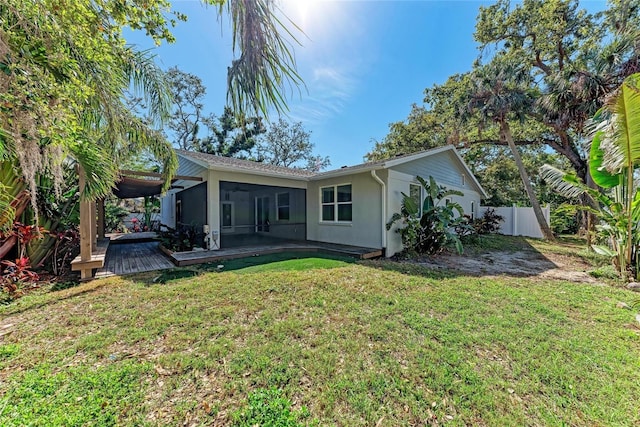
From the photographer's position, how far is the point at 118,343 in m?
3.10

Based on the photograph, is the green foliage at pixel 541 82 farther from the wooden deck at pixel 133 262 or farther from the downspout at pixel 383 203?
the wooden deck at pixel 133 262

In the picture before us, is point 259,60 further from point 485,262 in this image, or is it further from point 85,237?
point 485,262

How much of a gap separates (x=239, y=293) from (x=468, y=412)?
364 centimetres

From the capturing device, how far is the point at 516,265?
774 centimetres

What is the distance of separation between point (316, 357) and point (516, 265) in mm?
7717

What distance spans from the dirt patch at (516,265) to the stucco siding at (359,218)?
68.1 inches

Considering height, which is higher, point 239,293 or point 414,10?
point 414,10

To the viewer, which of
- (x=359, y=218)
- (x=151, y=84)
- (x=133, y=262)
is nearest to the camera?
(x=151, y=84)

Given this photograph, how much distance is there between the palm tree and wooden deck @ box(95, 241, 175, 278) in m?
15.9

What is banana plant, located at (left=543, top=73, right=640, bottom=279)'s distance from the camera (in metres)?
4.92

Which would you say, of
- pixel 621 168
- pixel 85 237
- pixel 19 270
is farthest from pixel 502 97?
pixel 19 270

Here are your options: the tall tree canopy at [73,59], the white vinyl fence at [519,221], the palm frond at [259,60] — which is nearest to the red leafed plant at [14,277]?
the tall tree canopy at [73,59]

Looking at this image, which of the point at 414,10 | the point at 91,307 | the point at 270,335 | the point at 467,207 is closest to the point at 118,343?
the point at 91,307

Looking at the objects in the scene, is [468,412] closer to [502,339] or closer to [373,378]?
[373,378]
